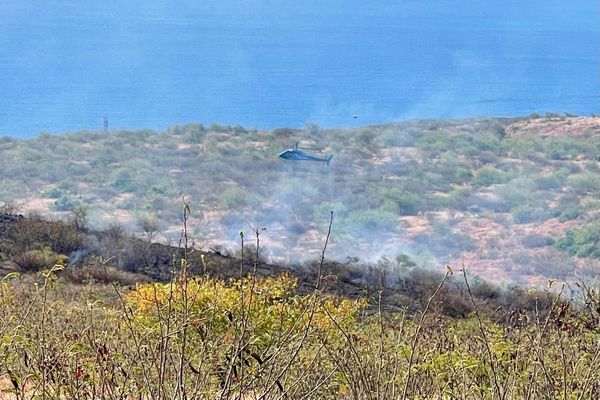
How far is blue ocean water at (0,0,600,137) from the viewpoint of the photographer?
9750 centimetres

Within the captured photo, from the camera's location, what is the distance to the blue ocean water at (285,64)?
320 ft

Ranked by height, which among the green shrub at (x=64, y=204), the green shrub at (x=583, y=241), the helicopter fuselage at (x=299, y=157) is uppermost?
the helicopter fuselage at (x=299, y=157)

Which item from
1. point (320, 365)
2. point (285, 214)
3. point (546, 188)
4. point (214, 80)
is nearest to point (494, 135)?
point (546, 188)

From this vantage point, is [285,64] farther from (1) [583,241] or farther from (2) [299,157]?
(1) [583,241]

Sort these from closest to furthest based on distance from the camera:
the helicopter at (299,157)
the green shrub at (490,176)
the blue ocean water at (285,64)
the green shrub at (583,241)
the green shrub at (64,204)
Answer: the green shrub at (583,241) → the green shrub at (64,204) → the helicopter at (299,157) → the green shrub at (490,176) → the blue ocean water at (285,64)

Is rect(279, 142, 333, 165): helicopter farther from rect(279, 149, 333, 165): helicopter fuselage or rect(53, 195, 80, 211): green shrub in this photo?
rect(53, 195, 80, 211): green shrub

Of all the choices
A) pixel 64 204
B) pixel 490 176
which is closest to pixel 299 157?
pixel 490 176

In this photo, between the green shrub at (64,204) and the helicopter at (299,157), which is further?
the helicopter at (299,157)

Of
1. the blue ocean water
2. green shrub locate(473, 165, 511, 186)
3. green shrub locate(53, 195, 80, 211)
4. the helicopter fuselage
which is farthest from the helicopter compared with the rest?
the blue ocean water

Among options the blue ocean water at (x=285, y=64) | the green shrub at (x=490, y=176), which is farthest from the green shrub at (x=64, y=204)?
the blue ocean water at (x=285, y=64)

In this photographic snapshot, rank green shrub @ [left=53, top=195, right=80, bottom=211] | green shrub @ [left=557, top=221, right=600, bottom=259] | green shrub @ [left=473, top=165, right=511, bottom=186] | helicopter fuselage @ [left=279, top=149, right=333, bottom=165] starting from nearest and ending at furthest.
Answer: green shrub @ [left=557, top=221, right=600, bottom=259] < green shrub @ [left=53, top=195, right=80, bottom=211] < helicopter fuselage @ [left=279, top=149, right=333, bottom=165] < green shrub @ [left=473, top=165, right=511, bottom=186]

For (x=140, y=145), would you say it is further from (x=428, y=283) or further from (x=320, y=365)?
(x=320, y=365)

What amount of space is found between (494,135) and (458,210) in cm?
1577

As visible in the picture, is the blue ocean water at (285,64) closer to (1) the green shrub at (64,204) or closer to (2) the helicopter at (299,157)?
(2) the helicopter at (299,157)
